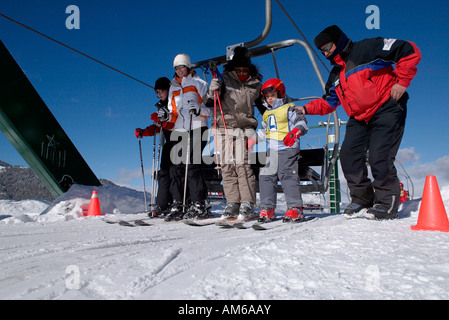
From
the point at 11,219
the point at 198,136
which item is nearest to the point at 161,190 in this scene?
the point at 198,136

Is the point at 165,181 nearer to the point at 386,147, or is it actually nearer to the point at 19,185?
the point at 386,147

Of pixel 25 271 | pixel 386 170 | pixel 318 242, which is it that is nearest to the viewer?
pixel 25 271

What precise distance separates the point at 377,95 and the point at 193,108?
2027 millimetres

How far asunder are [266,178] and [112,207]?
3.08m

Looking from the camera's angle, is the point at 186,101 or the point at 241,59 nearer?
the point at 241,59

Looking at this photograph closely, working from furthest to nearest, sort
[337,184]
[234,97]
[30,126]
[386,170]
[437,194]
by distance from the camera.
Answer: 1. [337,184]
2. [30,126]
3. [234,97]
4. [386,170]
5. [437,194]

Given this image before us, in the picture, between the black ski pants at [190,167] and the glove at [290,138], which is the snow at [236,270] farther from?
the black ski pants at [190,167]

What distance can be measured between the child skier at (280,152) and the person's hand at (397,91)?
0.84 metres

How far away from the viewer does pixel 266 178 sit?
3188 mm

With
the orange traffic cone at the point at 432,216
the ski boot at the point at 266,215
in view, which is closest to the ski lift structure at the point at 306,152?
the ski boot at the point at 266,215

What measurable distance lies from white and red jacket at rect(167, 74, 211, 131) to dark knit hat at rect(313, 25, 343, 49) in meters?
1.59

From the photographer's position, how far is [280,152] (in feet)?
10.3

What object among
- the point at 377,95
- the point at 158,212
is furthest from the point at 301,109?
the point at 158,212

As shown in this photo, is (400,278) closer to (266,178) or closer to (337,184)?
(266,178)
